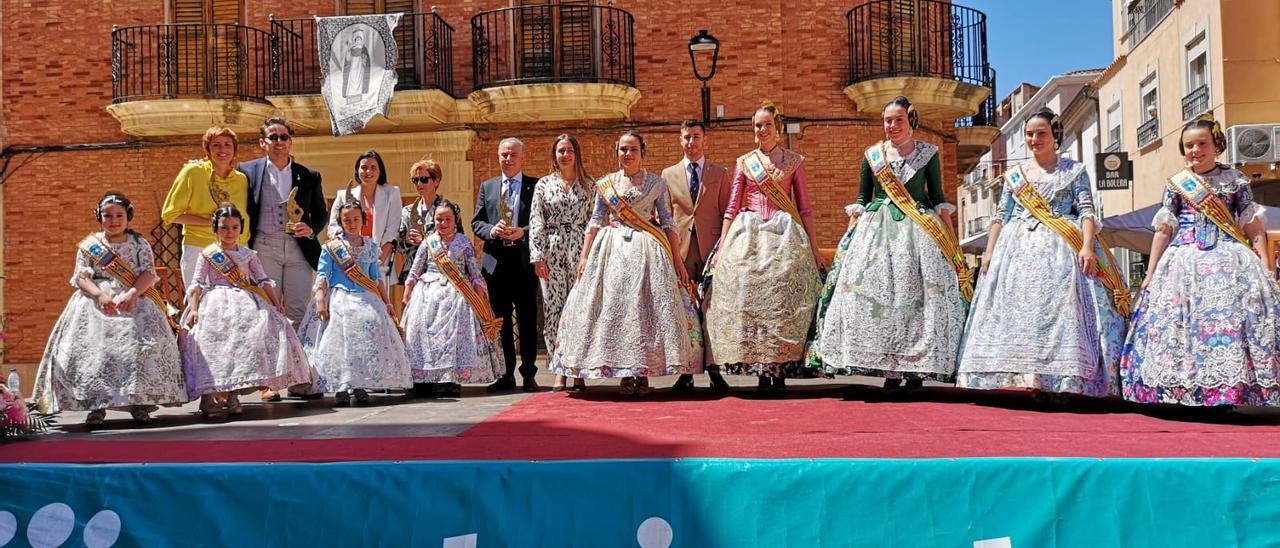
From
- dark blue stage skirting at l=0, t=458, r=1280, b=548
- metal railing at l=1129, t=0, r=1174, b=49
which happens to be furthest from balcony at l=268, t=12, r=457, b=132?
metal railing at l=1129, t=0, r=1174, b=49

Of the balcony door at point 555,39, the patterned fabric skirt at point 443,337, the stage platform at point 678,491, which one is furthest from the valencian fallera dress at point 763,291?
the balcony door at point 555,39

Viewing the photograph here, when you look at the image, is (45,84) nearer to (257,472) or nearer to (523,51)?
(523,51)

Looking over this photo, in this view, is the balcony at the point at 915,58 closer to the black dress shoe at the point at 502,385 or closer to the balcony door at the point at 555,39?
the balcony door at the point at 555,39

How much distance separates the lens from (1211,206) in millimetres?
4816

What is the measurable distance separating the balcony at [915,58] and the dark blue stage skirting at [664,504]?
10.3 meters

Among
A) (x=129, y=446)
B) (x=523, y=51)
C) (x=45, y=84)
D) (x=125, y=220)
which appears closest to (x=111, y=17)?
(x=45, y=84)

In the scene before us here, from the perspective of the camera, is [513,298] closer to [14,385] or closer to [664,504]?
[14,385]

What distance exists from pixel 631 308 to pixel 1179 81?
59.5ft

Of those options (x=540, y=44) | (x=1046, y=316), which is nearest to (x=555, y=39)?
(x=540, y=44)

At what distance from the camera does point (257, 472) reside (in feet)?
11.5

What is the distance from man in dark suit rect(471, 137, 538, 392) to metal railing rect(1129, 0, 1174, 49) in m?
17.9

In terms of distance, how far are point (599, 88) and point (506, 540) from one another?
1024cm

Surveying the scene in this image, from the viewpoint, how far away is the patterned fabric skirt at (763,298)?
222 inches

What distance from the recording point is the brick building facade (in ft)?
43.4
